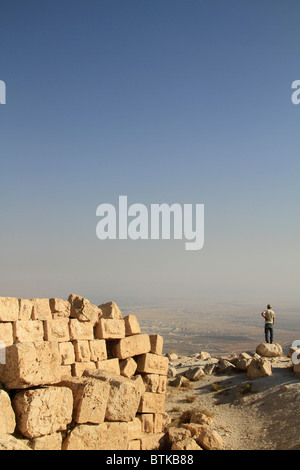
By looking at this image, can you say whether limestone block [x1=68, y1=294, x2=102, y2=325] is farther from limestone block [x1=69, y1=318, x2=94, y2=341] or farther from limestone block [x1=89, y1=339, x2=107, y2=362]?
limestone block [x1=89, y1=339, x2=107, y2=362]

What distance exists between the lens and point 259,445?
10891 millimetres

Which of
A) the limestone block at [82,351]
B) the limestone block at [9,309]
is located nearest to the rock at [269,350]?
the limestone block at [82,351]

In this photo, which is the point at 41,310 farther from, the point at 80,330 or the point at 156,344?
the point at 156,344

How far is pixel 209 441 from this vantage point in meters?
10.4

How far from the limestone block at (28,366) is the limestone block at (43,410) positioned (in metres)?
0.18

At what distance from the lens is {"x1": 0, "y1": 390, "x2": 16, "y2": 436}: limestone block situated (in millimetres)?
6160

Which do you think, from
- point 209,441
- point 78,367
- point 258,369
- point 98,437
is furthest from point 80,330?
point 258,369

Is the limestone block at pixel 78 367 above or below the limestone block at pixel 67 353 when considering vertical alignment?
below

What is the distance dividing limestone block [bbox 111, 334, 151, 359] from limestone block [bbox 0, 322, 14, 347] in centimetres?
346

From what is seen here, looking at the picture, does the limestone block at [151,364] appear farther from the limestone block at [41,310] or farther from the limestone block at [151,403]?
the limestone block at [41,310]

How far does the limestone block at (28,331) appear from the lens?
28.0 feet

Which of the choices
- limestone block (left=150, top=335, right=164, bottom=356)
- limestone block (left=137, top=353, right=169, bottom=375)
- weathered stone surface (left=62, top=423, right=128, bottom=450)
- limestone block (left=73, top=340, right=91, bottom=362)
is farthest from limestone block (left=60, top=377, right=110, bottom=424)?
limestone block (left=150, top=335, right=164, bottom=356)
